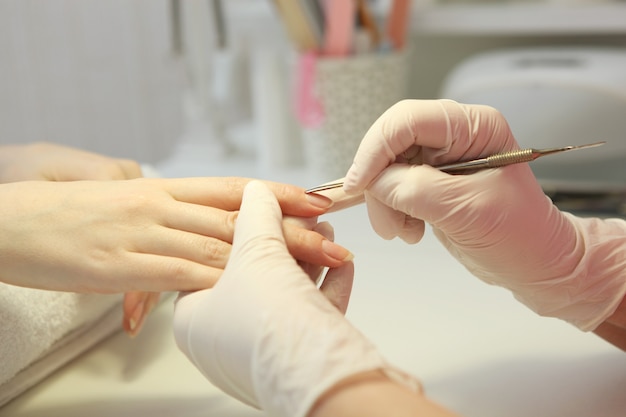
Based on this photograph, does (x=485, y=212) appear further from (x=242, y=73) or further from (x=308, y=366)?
(x=242, y=73)

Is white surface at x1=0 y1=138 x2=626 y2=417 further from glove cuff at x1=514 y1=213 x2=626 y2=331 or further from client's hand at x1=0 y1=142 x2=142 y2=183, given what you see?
client's hand at x1=0 y1=142 x2=142 y2=183

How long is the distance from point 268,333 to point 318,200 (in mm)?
206

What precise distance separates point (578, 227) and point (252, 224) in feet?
1.07

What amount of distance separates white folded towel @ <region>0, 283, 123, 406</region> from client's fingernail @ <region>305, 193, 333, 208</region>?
11.1 inches

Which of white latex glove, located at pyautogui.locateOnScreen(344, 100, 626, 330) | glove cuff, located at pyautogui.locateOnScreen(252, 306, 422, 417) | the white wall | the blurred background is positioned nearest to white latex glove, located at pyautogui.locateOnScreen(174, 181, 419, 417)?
glove cuff, located at pyautogui.locateOnScreen(252, 306, 422, 417)

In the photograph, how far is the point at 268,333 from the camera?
493mm

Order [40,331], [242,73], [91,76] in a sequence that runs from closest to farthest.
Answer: [40,331] < [91,76] < [242,73]

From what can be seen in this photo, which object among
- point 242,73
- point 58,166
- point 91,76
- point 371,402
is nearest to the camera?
point 371,402

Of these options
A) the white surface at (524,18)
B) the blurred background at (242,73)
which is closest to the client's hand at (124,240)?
the blurred background at (242,73)

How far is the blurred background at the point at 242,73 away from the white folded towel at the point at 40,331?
1.90 feet

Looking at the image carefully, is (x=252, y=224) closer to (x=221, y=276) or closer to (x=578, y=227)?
(x=221, y=276)

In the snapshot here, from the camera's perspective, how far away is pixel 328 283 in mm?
628

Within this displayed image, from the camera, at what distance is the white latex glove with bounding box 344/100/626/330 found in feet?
1.97

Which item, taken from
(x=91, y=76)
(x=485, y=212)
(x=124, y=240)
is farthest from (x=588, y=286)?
(x=91, y=76)
